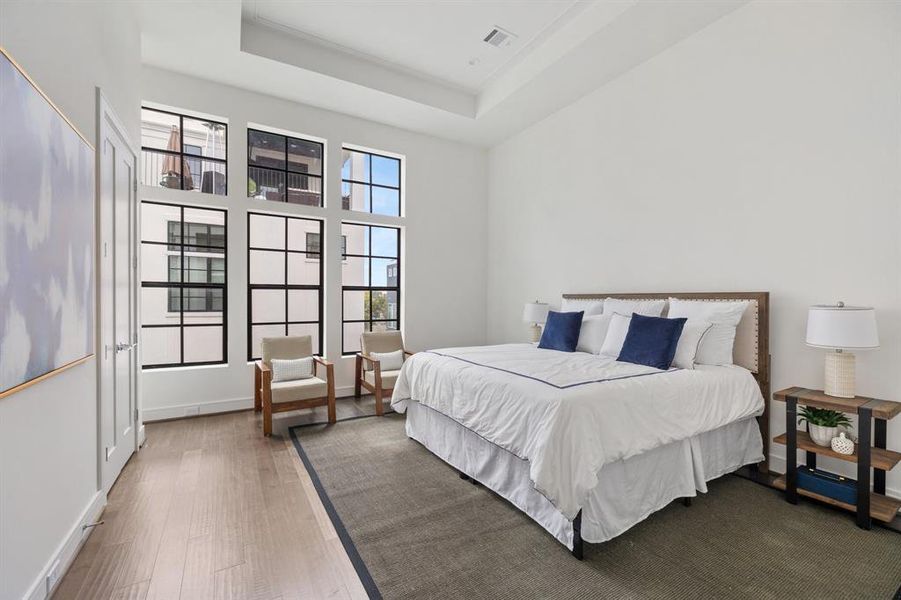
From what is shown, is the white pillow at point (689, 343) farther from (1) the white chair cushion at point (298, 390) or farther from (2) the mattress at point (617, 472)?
(1) the white chair cushion at point (298, 390)

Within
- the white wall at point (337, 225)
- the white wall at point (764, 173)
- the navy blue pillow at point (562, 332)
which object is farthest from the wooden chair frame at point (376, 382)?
the white wall at point (764, 173)

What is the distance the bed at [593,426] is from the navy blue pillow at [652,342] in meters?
0.14

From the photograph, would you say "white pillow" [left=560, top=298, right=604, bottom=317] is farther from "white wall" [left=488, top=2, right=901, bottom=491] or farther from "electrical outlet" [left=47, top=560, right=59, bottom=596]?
"electrical outlet" [left=47, top=560, right=59, bottom=596]

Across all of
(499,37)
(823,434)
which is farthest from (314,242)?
(823,434)

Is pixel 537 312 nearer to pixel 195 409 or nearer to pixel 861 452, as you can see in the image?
pixel 861 452

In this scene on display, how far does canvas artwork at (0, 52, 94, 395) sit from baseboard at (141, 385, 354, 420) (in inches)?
96.2

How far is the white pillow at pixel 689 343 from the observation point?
117 inches

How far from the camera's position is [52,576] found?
1.75 meters

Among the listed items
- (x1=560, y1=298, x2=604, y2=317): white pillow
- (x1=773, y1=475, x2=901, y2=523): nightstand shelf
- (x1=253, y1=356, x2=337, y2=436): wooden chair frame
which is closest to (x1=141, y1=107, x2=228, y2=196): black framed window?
(x1=253, y1=356, x2=337, y2=436): wooden chair frame

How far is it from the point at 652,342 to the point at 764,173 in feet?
5.32

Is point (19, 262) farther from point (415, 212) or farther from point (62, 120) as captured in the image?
point (415, 212)

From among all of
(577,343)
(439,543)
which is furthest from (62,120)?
(577,343)

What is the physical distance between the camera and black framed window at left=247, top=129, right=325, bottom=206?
483 centimetres

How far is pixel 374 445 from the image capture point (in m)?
3.56
